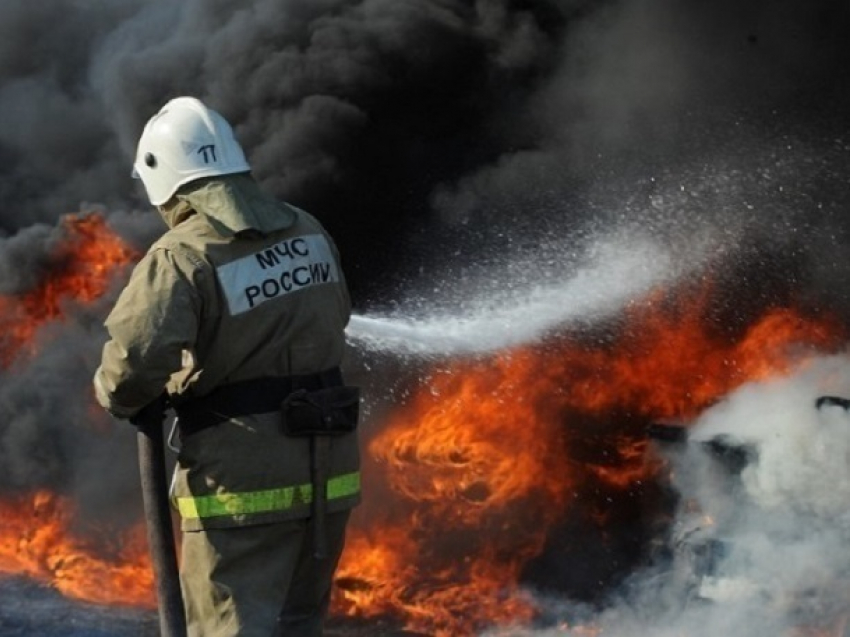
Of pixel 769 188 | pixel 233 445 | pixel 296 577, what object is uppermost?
pixel 769 188

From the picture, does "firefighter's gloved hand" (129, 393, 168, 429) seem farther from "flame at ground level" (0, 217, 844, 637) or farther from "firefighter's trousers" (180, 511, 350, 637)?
"flame at ground level" (0, 217, 844, 637)

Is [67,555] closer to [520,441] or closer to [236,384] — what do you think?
[520,441]

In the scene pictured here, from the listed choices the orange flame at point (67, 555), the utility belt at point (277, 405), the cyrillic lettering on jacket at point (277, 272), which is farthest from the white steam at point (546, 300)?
the utility belt at point (277, 405)

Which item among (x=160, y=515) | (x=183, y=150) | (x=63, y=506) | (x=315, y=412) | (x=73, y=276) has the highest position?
(x=73, y=276)

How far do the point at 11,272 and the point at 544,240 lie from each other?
275cm

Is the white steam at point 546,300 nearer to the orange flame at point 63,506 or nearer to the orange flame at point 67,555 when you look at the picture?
the orange flame at point 63,506

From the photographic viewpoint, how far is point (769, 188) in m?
6.46

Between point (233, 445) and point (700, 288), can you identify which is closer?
point (233, 445)

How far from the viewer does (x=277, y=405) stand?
11.6 feet

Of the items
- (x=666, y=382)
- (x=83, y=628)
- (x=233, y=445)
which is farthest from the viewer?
(x=666, y=382)

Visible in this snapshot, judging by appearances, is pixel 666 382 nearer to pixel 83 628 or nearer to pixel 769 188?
pixel 769 188

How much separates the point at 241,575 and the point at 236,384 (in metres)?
→ 0.52

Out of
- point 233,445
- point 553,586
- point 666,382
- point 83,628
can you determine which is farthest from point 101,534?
point 233,445

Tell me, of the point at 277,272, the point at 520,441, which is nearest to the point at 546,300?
the point at 520,441
